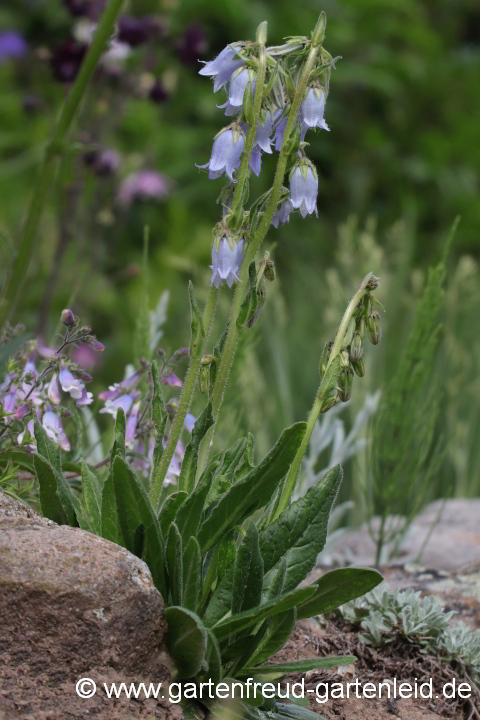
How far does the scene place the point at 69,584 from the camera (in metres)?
1.38

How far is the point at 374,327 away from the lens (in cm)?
157

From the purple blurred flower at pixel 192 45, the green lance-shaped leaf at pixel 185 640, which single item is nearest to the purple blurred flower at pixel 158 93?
the purple blurred flower at pixel 192 45

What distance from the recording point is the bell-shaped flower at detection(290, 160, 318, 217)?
1.52 metres

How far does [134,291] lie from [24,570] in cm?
371

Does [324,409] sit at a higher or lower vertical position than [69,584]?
higher

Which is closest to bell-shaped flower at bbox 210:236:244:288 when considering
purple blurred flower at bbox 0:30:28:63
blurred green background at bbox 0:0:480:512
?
blurred green background at bbox 0:0:480:512

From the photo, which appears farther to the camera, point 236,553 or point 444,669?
point 444,669

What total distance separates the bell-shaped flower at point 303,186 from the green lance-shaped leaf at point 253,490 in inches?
14.5

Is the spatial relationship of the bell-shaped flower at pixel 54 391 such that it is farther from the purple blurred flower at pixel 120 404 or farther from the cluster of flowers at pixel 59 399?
the purple blurred flower at pixel 120 404

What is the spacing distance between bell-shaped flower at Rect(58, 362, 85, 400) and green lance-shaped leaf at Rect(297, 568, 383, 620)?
22.1 inches

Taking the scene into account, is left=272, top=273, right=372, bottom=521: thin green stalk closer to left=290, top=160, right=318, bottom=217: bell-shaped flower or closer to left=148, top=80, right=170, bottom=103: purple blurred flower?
left=290, top=160, right=318, bottom=217: bell-shaped flower

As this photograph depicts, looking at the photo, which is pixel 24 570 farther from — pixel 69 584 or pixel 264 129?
pixel 264 129

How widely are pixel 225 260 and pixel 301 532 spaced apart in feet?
1.55

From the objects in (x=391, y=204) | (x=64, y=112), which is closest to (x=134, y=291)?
(x=391, y=204)
